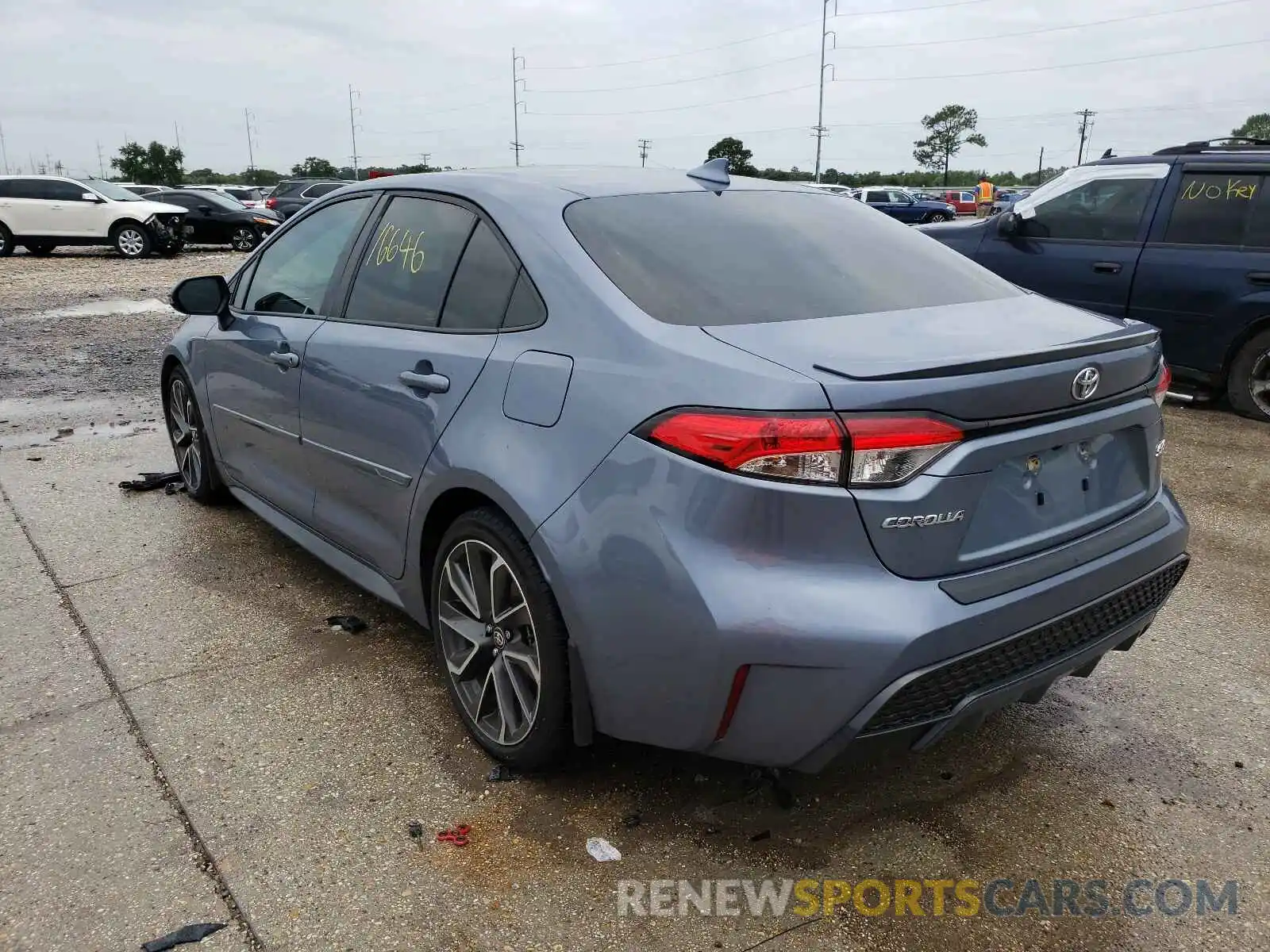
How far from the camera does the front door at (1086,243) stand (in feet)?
23.5

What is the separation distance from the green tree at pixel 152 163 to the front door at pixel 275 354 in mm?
73782

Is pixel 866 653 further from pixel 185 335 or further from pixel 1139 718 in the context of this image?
pixel 185 335

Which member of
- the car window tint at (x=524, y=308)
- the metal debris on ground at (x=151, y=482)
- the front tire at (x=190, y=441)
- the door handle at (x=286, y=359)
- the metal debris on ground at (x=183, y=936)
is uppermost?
the car window tint at (x=524, y=308)

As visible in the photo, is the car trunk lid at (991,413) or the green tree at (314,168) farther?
the green tree at (314,168)

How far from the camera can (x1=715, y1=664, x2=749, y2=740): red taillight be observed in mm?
2125

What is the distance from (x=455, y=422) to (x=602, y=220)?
0.71 metres

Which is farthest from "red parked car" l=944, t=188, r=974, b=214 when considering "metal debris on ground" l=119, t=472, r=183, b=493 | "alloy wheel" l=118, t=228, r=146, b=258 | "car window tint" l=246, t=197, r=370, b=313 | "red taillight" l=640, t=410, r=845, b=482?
"red taillight" l=640, t=410, r=845, b=482

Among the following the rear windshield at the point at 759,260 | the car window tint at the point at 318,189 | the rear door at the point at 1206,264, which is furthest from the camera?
the car window tint at the point at 318,189

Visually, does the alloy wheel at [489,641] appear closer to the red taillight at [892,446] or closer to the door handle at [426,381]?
the door handle at [426,381]

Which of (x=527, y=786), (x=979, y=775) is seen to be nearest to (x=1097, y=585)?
(x=979, y=775)

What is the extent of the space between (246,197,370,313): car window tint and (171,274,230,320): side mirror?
12 centimetres

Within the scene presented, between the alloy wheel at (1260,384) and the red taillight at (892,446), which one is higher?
the red taillight at (892,446)

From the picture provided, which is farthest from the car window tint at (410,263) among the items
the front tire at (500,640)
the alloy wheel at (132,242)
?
the alloy wheel at (132,242)

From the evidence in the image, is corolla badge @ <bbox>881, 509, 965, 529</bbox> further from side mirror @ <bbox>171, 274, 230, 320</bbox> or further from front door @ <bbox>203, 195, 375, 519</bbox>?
side mirror @ <bbox>171, 274, 230, 320</bbox>
